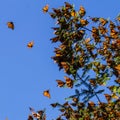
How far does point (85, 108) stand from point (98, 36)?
118 inches

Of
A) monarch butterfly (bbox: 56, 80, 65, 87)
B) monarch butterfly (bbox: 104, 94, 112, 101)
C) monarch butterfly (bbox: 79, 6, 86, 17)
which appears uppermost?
monarch butterfly (bbox: 79, 6, 86, 17)

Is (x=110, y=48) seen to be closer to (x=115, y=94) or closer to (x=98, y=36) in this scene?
(x=98, y=36)

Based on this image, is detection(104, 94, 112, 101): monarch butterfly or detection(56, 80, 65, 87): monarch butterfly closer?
detection(104, 94, 112, 101): monarch butterfly

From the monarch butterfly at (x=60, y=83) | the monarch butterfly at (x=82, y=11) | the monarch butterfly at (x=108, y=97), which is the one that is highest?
the monarch butterfly at (x=82, y=11)

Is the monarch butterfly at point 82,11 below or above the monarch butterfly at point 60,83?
above

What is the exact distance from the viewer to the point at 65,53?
14.5 m

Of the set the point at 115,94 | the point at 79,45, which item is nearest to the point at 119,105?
the point at 115,94

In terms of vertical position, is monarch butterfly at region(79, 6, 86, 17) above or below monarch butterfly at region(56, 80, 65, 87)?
above

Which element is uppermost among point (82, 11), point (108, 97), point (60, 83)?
point (82, 11)

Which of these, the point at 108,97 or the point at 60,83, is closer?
the point at 108,97

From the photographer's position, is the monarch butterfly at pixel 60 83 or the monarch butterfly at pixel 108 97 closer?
the monarch butterfly at pixel 108 97

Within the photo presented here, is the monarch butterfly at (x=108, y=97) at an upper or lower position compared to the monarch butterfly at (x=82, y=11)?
lower

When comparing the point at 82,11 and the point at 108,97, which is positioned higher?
the point at 82,11

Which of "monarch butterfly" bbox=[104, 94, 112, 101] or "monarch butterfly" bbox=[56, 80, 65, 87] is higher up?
"monarch butterfly" bbox=[56, 80, 65, 87]
